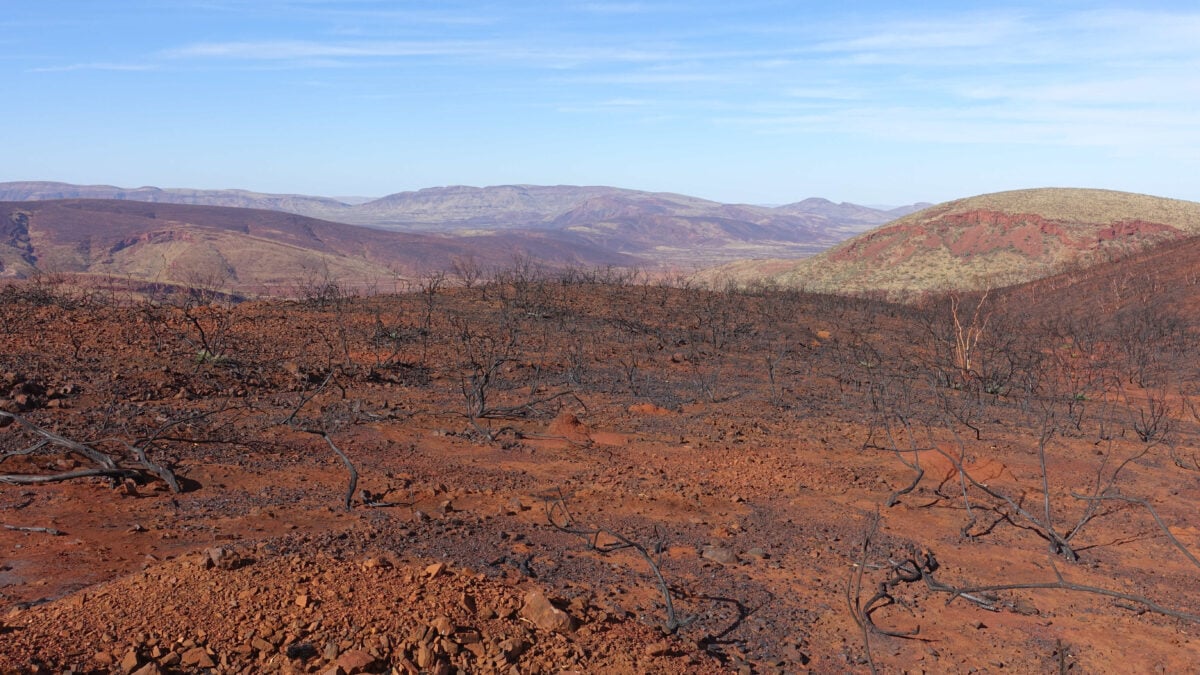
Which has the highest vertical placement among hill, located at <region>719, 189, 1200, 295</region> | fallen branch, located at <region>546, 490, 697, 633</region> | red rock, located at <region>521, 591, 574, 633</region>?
hill, located at <region>719, 189, 1200, 295</region>

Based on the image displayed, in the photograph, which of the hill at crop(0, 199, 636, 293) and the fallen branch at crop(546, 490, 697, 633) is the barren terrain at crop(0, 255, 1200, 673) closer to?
the fallen branch at crop(546, 490, 697, 633)

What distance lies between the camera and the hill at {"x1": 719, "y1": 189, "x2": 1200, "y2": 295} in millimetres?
43000

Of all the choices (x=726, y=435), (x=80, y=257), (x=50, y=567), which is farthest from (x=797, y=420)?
(x=80, y=257)

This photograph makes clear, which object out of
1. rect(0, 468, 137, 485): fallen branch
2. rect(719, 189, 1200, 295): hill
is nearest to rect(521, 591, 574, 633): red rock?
rect(0, 468, 137, 485): fallen branch

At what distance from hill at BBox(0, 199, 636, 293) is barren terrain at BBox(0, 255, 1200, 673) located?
153 feet

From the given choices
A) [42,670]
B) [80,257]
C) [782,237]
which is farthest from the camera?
[782,237]

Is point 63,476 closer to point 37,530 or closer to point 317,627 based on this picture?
point 37,530

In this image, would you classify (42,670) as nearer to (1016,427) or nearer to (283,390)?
(283,390)

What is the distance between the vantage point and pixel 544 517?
5.23m

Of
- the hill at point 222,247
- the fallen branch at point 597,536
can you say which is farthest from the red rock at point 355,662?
the hill at point 222,247

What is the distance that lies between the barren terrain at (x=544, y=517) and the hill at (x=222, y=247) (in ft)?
153

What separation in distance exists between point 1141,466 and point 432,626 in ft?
26.0

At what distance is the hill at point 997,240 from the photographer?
43.0 meters

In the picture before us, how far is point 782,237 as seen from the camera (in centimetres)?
17300
